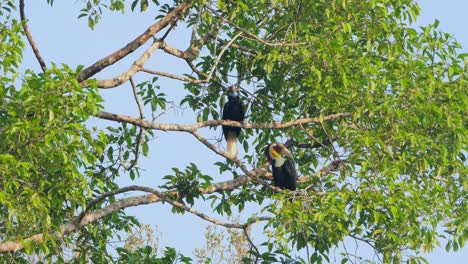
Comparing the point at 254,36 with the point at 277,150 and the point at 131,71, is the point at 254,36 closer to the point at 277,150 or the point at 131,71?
the point at 131,71

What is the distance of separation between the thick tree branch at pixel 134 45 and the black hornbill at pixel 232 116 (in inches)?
76.7

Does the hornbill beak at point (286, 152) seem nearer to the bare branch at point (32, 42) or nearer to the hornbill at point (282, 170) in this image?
the hornbill at point (282, 170)

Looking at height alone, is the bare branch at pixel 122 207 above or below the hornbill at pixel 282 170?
below

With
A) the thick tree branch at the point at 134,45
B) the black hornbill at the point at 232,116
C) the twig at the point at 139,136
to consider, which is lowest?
the twig at the point at 139,136

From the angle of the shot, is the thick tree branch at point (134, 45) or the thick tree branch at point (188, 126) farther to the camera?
the thick tree branch at point (134, 45)

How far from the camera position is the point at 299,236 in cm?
1111

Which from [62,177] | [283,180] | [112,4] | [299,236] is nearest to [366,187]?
[299,236]

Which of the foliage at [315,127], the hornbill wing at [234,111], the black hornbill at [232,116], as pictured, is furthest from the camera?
the hornbill wing at [234,111]

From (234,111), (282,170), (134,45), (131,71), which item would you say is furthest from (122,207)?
(234,111)

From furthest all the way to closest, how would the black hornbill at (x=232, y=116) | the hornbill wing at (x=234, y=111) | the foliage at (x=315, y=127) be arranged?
the hornbill wing at (x=234, y=111), the black hornbill at (x=232, y=116), the foliage at (x=315, y=127)

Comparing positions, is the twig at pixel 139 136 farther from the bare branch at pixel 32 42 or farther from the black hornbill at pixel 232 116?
the black hornbill at pixel 232 116

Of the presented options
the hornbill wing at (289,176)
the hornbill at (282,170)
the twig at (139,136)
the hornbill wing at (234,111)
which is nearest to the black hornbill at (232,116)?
the hornbill wing at (234,111)

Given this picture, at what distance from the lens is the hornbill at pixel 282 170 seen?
42.2ft

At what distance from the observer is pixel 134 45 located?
1184cm
